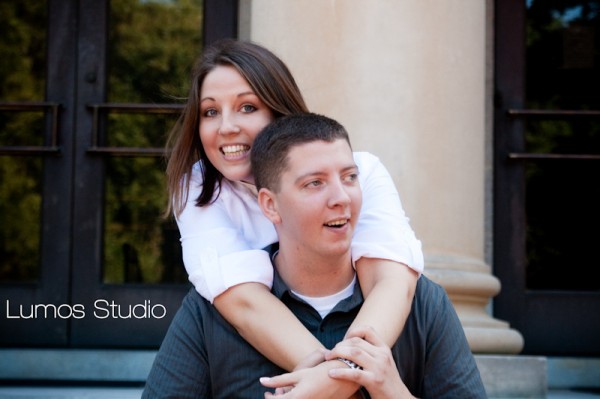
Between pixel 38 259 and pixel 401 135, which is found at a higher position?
pixel 401 135

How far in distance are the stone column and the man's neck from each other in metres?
1.85

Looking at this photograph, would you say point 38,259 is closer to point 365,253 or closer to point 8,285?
point 8,285

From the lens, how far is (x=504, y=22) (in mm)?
6277

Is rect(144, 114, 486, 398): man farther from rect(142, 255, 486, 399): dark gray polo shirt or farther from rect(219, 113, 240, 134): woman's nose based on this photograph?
rect(219, 113, 240, 134): woman's nose

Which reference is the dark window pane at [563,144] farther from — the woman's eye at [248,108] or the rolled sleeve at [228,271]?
the rolled sleeve at [228,271]

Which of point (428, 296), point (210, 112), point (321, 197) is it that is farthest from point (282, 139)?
point (428, 296)

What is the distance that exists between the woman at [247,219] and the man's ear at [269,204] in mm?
144

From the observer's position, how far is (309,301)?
3.35 meters

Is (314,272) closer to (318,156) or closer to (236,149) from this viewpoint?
(318,156)

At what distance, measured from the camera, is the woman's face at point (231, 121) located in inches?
140

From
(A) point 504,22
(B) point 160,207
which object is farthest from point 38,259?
(A) point 504,22

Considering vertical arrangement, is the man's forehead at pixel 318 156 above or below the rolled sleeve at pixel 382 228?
above

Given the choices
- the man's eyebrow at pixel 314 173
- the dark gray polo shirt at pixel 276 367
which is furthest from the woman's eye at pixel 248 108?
the dark gray polo shirt at pixel 276 367

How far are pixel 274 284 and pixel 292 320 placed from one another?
0.21 metres
